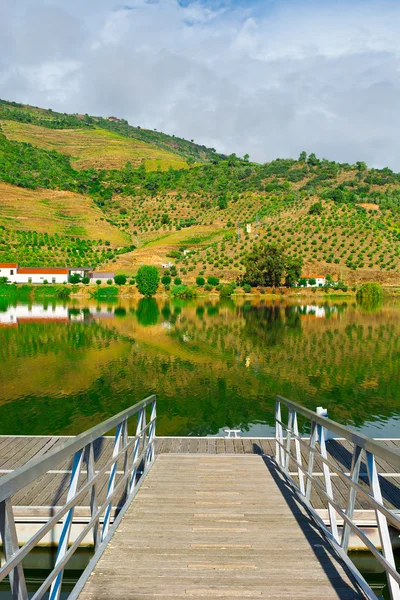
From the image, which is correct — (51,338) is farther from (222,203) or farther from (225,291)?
(222,203)

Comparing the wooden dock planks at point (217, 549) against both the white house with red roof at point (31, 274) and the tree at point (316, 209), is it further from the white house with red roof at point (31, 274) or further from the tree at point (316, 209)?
the tree at point (316, 209)

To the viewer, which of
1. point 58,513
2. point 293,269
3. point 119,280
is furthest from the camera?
point 119,280

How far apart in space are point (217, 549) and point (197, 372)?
54.1 ft

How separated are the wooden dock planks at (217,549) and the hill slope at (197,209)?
6959cm

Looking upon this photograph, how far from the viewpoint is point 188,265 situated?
79.7 metres

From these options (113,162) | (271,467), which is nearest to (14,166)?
(113,162)

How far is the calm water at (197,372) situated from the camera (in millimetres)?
13961

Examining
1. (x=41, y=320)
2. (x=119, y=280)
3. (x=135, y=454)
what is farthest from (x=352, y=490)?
(x=119, y=280)

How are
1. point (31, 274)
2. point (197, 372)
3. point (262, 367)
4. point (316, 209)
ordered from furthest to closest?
point (316, 209)
point (31, 274)
point (262, 367)
point (197, 372)

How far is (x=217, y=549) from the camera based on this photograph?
3.76 m

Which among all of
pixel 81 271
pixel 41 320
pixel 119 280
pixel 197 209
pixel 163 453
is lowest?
pixel 41 320

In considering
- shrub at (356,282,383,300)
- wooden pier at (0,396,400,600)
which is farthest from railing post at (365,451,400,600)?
shrub at (356,282,383,300)

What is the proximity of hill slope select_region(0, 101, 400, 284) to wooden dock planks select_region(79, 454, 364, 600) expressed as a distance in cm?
6959

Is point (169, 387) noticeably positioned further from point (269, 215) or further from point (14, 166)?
point (14, 166)
